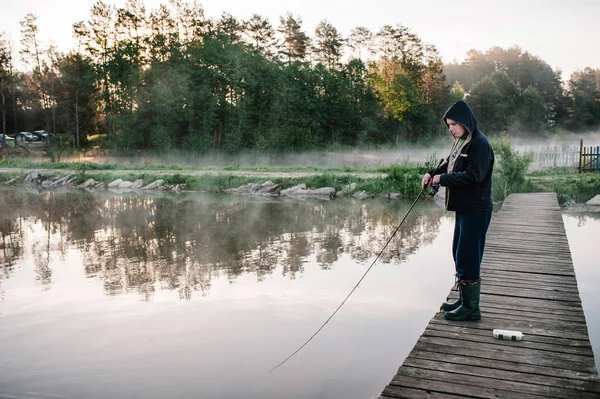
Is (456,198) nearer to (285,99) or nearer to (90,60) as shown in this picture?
(285,99)

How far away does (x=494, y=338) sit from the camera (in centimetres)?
455

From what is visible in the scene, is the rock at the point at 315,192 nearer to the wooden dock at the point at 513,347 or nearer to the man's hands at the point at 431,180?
the wooden dock at the point at 513,347

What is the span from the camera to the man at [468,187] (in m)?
4.55

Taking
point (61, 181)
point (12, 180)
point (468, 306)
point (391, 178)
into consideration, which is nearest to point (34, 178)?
point (12, 180)

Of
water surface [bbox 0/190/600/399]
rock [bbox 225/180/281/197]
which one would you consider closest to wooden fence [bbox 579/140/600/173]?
water surface [bbox 0/190/600/399]

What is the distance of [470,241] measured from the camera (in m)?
4.70

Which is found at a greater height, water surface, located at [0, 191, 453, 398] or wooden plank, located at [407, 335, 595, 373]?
wooden plank, located at [407, 335, 595, 373]

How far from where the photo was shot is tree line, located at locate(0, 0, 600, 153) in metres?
39.9

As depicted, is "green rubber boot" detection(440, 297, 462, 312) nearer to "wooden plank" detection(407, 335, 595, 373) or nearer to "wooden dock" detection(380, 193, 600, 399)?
"wooden dock" detection(380, 193, 600, 399)

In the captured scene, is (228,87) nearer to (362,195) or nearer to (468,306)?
(362,195)

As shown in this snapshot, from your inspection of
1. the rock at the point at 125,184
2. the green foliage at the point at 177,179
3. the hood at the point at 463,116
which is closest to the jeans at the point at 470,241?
the hood at the point at 463,116

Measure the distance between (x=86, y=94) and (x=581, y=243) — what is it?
43.1 meters

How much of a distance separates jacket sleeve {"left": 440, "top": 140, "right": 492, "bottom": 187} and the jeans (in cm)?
31

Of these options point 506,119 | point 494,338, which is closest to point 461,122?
point 494,338
